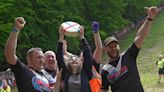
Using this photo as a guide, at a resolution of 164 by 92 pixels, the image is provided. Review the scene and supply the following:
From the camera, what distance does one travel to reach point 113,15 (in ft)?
146

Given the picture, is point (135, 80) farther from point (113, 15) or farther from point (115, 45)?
point (113, 15)

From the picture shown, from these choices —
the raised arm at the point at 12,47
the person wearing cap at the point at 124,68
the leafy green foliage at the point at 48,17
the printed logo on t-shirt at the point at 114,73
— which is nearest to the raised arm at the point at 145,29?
the person wearing cap at the point at 124,68

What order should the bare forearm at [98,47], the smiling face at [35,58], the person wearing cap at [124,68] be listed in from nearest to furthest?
1. the smiling face at [35,58]
2. the person wearing cap at [124,68]
3. the bare forearm at [98,47]

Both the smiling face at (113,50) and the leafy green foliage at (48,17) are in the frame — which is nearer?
the smiling face at (113,50)

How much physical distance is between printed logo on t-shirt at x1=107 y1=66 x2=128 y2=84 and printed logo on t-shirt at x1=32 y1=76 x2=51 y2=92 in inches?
34.8

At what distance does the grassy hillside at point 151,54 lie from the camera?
911 inches

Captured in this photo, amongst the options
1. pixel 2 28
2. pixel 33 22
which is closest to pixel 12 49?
pixel 2 28

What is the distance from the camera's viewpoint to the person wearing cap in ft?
20.2

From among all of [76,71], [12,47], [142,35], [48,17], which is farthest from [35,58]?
[48,17]

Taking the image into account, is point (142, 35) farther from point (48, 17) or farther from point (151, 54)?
point (151, 54)

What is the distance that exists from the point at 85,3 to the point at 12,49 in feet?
126

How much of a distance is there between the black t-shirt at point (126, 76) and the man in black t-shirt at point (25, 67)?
89 centimetres

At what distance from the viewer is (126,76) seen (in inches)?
243

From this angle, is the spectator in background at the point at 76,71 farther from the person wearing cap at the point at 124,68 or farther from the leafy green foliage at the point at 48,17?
the leafy green foliage at the point at 48,17
